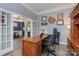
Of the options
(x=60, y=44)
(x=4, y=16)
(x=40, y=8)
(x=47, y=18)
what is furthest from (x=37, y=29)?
(x=4, y=16)

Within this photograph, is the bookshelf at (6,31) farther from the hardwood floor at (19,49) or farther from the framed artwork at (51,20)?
the framed artwork at (51,20)

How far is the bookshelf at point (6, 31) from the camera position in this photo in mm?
2205

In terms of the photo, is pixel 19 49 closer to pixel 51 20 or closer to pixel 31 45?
pixel 31 45

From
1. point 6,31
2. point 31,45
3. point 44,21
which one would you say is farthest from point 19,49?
point 44,21

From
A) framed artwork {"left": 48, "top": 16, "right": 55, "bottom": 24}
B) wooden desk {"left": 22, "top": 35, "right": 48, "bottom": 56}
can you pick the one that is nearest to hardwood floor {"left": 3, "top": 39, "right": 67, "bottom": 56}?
wooden desk {"left": 22, "top": 35, "right": 48, "bottom": 56}

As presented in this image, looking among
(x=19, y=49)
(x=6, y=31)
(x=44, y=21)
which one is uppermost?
(x=44, y=21)

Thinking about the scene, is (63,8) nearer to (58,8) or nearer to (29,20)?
(58,8)

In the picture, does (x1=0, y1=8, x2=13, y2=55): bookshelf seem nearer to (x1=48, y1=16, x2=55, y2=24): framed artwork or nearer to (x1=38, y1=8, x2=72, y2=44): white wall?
(x1=38, y1=8, x2=72, y2=44): white wall

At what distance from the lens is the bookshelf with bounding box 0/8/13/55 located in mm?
2205

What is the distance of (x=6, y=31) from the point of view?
7.93ft

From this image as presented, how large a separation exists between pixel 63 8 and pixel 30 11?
0.73 meters

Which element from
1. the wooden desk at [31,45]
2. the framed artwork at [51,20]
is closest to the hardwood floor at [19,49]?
the wooden desk at [31,45]

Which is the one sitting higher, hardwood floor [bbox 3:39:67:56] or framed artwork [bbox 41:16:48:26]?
framed artwork [bbox 41:16:48:26]

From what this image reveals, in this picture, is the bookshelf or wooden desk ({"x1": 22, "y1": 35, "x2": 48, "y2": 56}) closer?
wooden desk ({"x1": 22, "y1": 35, "x2": 48, "y2": 56})
